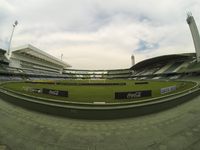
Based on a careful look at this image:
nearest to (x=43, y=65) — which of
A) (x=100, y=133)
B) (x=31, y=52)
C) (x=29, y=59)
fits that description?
(x=29, y=59)

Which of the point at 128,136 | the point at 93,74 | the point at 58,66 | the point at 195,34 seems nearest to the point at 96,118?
the point at 128,136

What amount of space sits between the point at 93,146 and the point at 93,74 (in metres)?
107

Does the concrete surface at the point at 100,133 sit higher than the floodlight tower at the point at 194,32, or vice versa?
the floodlight tower at the point at 194,32

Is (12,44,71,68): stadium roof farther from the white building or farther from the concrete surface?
the concrete surface

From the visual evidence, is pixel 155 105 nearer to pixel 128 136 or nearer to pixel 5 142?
pixel 128 136

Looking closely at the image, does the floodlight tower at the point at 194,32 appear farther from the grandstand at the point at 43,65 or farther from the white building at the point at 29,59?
the white building at the point at 29,59

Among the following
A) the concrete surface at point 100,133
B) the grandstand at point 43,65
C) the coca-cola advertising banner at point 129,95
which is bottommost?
the concrete surface at point 100,133

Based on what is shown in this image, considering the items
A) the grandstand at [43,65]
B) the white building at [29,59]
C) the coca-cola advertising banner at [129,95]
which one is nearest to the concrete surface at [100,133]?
the coca-cola advertising banner at [129,95]

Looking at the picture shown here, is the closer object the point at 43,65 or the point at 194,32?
the point at 194,32

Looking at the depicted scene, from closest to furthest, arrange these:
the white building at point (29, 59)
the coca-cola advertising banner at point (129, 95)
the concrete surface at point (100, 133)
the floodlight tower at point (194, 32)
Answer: the concrete surface at point (100, 133)
the coca-cola advertising banner at point (129, 95)
the floodlight tower at point (194, 32)
the white building at point (29, 59)

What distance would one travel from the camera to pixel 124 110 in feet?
22.1

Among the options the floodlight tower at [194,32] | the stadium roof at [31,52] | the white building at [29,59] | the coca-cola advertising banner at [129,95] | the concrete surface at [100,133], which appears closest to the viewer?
the concrete surface at [100,133]

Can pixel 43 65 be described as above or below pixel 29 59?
below

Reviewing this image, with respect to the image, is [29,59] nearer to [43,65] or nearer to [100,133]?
[43,65]
